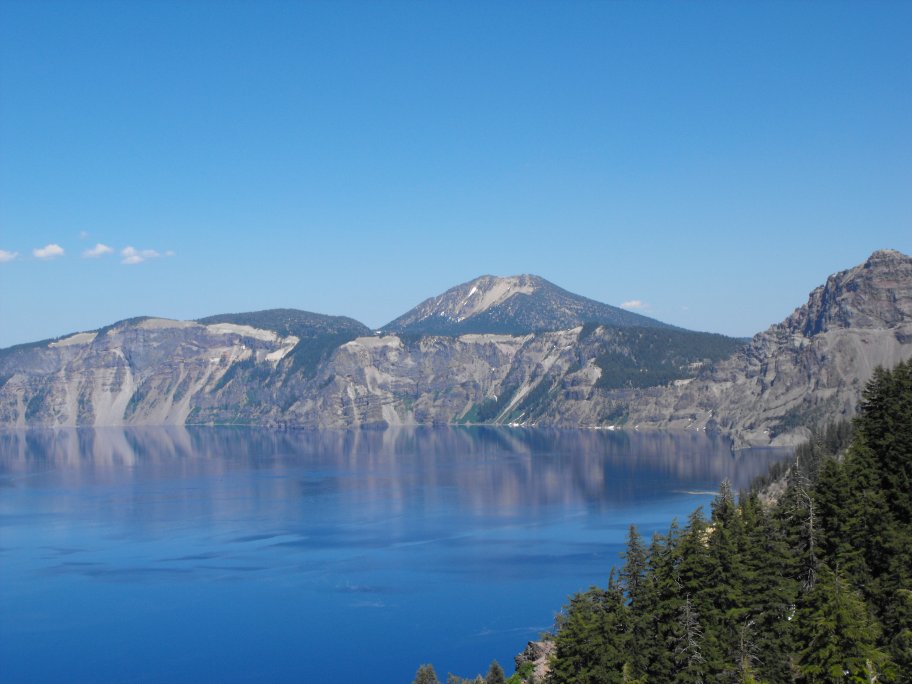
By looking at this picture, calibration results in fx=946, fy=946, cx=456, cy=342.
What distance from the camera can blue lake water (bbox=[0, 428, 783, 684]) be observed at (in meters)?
83.4

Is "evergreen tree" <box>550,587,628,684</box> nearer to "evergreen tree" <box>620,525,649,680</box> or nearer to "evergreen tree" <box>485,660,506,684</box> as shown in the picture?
"evergreen tree" <box>620,525,649,680</box>

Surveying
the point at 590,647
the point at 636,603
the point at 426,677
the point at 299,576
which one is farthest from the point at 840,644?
the point at 299,576

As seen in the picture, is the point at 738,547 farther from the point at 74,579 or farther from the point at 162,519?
the point at 162,519

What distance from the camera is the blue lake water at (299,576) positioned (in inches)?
3285

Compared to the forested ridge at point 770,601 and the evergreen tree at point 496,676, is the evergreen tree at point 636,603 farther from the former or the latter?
the evergreen tree at point 496,676

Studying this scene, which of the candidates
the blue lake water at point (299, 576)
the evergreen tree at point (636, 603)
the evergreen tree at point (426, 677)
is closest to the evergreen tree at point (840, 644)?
the evergreen tree at point (636, 603)

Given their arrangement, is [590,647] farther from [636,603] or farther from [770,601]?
[770,601]

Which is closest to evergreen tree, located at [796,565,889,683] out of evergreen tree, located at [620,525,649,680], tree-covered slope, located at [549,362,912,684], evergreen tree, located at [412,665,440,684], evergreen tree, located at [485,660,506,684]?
tree-covered slope, located at [549,362,912,684]

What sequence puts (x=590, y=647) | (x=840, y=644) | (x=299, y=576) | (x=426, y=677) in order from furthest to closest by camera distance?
1. (x=299, y=576)
2. (x=426, y=677)
3. (x=590, y=647)
4. (x=840, y=644)

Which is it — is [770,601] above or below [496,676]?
above

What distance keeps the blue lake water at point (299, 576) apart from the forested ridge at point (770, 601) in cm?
4059

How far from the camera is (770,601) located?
125ft

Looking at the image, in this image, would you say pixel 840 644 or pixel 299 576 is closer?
pixel 840 644

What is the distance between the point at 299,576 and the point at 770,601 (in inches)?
3299
